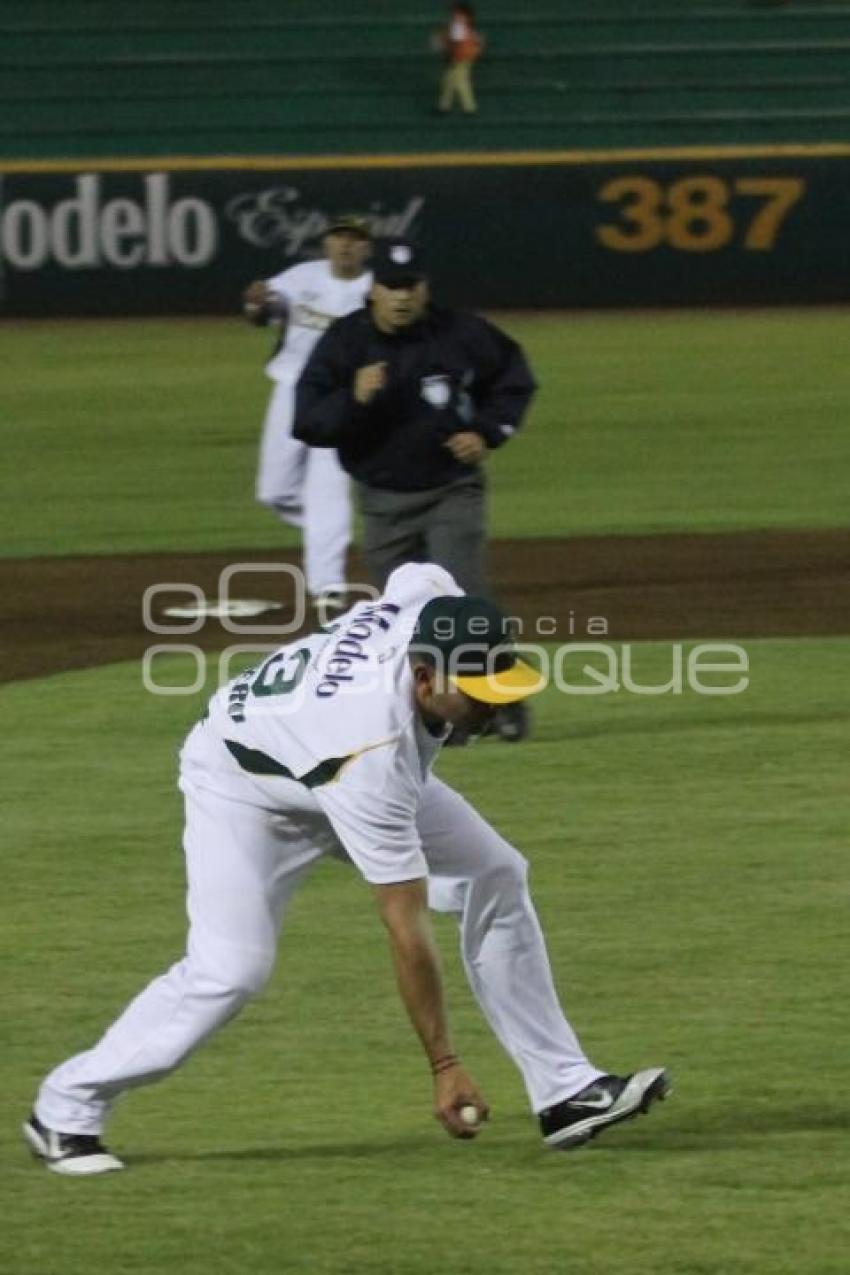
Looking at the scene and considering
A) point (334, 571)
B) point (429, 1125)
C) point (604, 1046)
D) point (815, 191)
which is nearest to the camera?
point (429, 1125)

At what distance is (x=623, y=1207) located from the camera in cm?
583

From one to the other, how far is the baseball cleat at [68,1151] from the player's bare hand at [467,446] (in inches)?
165

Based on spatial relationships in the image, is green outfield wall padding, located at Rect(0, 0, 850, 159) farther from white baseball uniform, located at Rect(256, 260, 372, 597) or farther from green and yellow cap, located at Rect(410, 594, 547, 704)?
green and yellow cap, located at Rect(410, 594, 547, 704)

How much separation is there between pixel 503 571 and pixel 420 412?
5.19 metres

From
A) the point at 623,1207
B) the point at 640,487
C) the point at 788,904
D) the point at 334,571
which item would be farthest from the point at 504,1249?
the point at 640,487

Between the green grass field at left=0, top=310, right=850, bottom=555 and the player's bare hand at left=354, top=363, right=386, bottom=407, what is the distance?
633 centimetres

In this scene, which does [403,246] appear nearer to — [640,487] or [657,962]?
[657,962]

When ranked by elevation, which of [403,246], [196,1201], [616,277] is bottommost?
[616,277]

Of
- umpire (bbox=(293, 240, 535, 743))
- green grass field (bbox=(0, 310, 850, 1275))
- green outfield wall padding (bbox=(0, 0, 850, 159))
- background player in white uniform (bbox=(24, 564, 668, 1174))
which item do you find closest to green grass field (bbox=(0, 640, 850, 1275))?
green grass field (bbox=(0, 310, 850, 1275))

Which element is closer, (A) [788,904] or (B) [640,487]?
(A) [788,904]

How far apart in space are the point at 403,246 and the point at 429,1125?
408 centimetres

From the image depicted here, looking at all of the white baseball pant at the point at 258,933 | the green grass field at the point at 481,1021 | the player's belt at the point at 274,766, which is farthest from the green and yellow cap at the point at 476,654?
the green grass field at the point at 481,1021

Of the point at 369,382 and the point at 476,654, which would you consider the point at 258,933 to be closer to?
the point at 476,654

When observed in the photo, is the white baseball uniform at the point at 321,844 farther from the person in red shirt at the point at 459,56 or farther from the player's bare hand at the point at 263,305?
the person in red shirt at the point at 459,56
